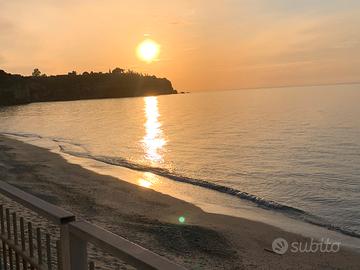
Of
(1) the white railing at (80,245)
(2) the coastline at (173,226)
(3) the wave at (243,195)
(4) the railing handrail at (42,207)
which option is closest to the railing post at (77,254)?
(1) the white railing at (80,245)

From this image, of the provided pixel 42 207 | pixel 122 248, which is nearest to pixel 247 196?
pixel 42 207

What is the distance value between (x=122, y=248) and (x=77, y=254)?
635 mm

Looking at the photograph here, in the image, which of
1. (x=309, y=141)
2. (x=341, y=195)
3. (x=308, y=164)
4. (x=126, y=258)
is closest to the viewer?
(x=126, y=258)

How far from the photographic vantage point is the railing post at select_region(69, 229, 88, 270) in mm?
2670

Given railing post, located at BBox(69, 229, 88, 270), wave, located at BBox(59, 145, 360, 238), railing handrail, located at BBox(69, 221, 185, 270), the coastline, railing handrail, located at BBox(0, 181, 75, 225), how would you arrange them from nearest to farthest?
1. railing handrail, located at BBox(69, 221, 185, 270)
2. railing post, located at BBox(69, 229, 88, 270)
3. railing handrail, located at BBox(0, 181, 75, 225)
4. the coastline
5. wave, located at BBox(59, 145, 360, 238)

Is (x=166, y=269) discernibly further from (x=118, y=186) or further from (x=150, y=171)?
(x=150, y=171)

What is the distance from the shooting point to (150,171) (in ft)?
84.3

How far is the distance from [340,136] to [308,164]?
58.5 ft

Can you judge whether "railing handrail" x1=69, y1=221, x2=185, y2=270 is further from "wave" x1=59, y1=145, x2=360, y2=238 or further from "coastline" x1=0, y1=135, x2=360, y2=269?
"wave" x1=59, y1=145, x2=360, y2=238

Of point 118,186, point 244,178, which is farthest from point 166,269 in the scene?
point 244,178

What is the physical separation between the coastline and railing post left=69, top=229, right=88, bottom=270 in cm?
707

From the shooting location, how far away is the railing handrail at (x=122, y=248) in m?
1.97

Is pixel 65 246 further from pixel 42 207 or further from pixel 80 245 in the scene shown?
pixel 42 207

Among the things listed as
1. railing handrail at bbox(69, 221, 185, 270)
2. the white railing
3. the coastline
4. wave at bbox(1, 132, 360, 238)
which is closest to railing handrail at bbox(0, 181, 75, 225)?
the white railing
